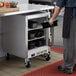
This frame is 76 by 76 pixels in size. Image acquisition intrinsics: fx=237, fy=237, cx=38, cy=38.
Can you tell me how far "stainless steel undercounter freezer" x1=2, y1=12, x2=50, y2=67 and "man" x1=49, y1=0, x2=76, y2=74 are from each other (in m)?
0.43

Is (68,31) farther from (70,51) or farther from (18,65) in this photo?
(18,65)

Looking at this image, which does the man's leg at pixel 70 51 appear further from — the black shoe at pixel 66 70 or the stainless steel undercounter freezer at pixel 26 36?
the stainless steel undercounter freezer at pixel 26 36

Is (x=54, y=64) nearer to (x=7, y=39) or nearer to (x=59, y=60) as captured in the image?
(x=59, y=60)

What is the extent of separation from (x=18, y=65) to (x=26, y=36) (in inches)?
20.8

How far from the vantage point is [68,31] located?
3.21m

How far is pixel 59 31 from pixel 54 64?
7.09ft

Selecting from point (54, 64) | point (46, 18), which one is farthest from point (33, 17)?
point (54, 64)

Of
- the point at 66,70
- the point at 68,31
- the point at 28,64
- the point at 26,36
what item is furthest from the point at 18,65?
the point at 68,31

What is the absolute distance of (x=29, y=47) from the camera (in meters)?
3.64

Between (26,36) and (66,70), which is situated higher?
(26,36)

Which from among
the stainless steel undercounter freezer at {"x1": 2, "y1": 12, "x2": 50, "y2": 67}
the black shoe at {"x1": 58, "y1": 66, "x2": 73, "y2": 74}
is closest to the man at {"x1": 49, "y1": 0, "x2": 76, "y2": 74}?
the black shoe at {"x1": 58, "y1": 66, "x2": 73, "y2": 74}

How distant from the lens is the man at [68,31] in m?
3.15

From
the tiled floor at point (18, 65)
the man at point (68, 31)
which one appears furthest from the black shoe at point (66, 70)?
the tiled floor at point (18, 65)

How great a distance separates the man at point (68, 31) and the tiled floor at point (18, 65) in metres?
0.44
